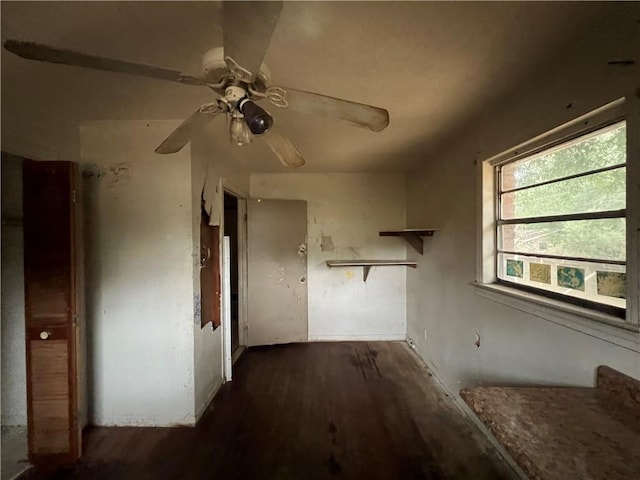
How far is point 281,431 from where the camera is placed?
201cm

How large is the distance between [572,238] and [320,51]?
1407 mm

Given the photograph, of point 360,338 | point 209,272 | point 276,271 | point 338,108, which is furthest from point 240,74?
point 360,338

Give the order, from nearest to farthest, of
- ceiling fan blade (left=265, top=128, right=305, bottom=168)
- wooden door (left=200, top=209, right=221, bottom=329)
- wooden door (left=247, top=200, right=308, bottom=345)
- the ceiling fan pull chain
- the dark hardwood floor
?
the ceiling fan pull chain
ceiling fan blade (left=265, top=128, right=305, bottom=168)
the dark hardwood floor
wooden door (left=200, top=209, right=221, bottom=329)
wooden door (left=247, top=200, right=308, bottom=345)

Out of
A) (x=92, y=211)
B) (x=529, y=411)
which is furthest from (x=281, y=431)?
(x=92, y=211)

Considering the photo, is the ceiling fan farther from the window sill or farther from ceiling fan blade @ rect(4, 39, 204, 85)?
the window sill

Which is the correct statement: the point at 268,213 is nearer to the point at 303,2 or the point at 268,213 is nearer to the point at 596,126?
the point at 303,2

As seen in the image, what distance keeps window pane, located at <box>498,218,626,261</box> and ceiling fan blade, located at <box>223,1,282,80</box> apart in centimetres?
140

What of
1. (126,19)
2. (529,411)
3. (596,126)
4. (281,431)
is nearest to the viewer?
(529,411)

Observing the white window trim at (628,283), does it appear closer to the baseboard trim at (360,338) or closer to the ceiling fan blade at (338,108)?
the ceiling fan blade at (338,108)

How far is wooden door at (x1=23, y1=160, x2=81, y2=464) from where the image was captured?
1703 millimetres

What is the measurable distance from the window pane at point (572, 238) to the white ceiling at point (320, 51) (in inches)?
29.6

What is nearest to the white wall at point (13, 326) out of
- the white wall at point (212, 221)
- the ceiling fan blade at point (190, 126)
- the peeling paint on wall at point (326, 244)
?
the white wall at point (212, 221)

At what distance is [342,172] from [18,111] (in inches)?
113

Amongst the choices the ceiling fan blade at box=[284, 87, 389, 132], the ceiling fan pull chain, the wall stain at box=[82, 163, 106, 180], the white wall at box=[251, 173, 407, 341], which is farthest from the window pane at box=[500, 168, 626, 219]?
the wall stain at box=[82, 163, 106, 180]
